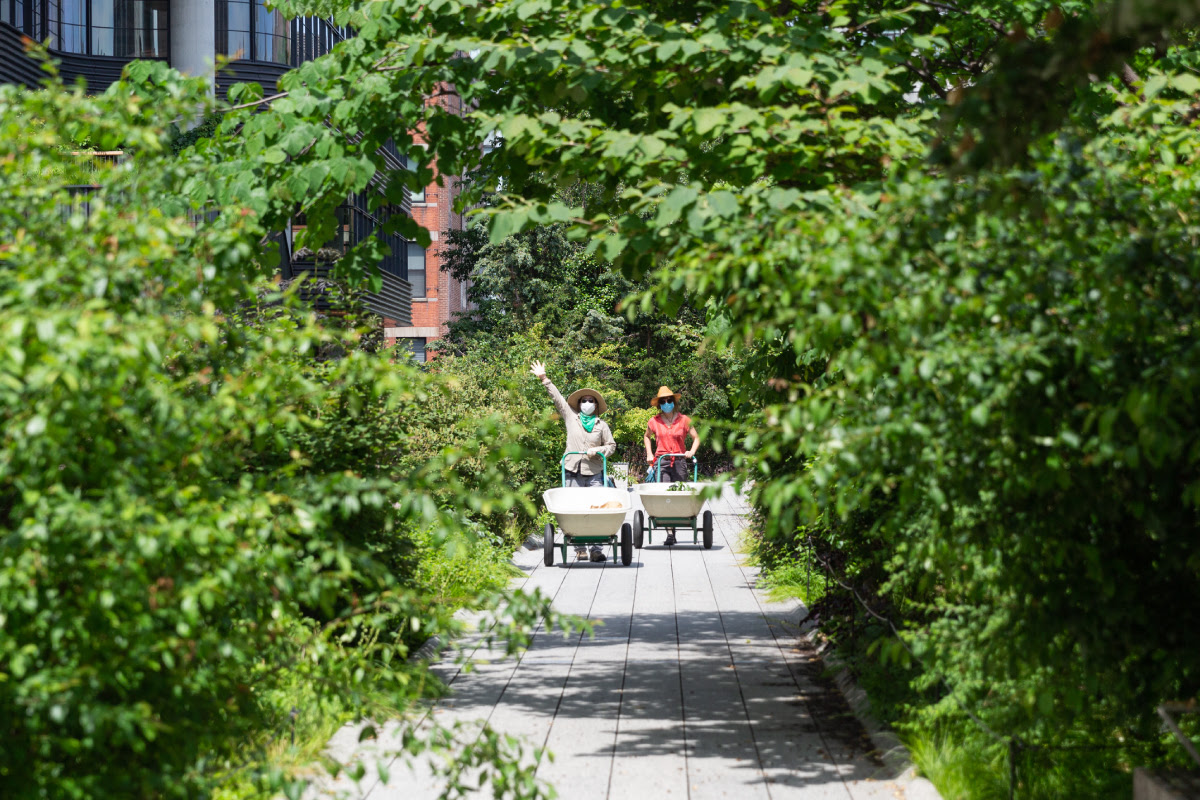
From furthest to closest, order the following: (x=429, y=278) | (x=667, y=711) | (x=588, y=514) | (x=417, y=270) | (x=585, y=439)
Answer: (x=429, y=278), (x=417, y=270), (x=585, y=439), (x=588, y=514), (x=667, y=711)

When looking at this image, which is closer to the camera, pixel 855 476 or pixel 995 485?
pixel 995 485

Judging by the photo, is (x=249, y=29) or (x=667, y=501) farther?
(x=249, y=29)

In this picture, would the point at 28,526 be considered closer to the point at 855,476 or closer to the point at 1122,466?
the point at 855,476

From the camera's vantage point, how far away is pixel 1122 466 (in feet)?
12.0

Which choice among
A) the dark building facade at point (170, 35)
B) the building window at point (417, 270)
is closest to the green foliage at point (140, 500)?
the dark building facade at point (170, 35)

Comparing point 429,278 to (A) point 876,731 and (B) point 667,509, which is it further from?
(A) point 876,731

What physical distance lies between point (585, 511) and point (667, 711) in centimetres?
A: 621

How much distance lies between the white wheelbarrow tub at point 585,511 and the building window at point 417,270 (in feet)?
116

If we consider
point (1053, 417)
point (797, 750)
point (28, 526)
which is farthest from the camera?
point (797, 750)

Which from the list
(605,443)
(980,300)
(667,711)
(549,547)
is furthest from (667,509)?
(980,300)

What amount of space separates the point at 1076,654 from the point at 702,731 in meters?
2.96

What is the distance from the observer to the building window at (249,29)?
76.5 feet

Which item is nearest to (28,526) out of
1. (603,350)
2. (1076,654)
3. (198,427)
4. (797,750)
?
(198,427)

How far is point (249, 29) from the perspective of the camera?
2344 cm
